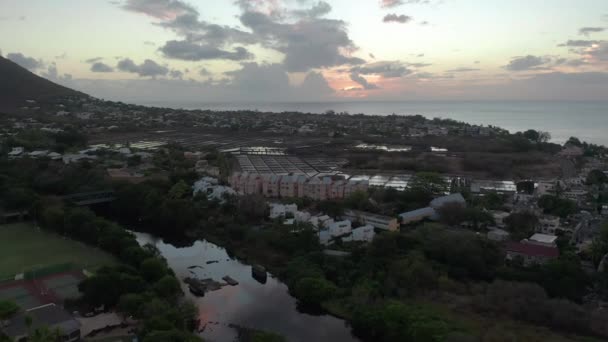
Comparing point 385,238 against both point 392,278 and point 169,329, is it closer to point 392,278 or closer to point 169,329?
point 392,278

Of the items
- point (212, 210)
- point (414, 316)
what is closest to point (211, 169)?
point (212, 210)

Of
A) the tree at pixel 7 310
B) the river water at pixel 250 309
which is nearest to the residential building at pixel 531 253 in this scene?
the river water at pixel 250 309

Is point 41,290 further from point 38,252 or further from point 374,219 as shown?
point 374,219

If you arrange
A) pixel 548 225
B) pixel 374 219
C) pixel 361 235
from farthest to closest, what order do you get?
pixel 374 219
pixel 548 225
pixel 361 235

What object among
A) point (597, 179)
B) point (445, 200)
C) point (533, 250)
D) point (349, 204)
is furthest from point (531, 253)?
point (597, 179)

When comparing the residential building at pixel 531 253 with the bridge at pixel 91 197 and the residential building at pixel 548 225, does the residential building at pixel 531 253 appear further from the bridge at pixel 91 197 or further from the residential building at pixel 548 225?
the bridge at pixel 91 197

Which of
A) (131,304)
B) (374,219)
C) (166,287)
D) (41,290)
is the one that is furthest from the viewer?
(374,219)

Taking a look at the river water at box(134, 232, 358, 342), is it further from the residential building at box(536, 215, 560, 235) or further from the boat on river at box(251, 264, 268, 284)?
the residential building at box(536, 215, 560, 235)
